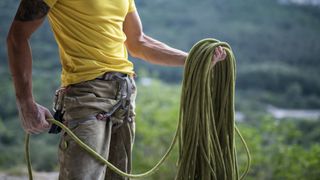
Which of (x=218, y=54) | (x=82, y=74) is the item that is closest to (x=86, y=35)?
(x=82, y=74)

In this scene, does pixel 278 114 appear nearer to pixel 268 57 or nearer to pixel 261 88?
pixel 261 88

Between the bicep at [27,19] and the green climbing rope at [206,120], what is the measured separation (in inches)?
17.9

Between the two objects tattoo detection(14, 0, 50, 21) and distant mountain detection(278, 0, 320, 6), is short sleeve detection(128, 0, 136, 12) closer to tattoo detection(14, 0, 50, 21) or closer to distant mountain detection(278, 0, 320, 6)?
tattoo detection(14, 0, 50, 21)

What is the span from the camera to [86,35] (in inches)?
82.4

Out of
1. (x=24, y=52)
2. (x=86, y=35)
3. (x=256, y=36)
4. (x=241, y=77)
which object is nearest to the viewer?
(x=24, y=52)

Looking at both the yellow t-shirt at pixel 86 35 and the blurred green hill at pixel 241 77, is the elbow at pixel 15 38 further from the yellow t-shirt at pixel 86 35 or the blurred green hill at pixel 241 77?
the blurred green hill at pixel 241 77

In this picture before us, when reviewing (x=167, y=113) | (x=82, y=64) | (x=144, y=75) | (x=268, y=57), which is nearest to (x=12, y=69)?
(x=82, y=64)

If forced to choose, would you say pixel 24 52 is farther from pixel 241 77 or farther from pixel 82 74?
pixel 241 77

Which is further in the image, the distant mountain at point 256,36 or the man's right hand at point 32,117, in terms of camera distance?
the distant mountain at point 256,36

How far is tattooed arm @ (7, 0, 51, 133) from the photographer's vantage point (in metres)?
1.98

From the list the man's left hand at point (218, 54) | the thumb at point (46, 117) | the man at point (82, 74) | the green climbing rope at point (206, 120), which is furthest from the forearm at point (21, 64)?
the man's left hand at point (218, 54)

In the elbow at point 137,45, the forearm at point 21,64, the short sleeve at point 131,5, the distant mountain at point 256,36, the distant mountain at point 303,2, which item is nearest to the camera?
the forearm at point 21,64

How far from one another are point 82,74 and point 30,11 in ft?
0.95

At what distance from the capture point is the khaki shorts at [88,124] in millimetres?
2045
